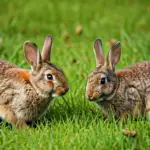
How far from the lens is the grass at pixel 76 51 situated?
5830 mm

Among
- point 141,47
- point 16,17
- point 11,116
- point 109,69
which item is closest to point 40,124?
point 11,116

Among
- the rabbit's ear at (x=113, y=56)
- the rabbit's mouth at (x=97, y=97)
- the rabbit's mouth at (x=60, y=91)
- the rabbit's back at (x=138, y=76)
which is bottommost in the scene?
the rabbit's mouth at (x=97, y=97)

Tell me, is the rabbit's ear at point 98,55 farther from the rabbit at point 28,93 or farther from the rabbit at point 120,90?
the rabbit at point 28,93

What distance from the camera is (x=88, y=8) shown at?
45.8 feet

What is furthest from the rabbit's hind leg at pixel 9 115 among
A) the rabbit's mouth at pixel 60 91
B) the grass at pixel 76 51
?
the rabbit's mouth at pixel 60 91

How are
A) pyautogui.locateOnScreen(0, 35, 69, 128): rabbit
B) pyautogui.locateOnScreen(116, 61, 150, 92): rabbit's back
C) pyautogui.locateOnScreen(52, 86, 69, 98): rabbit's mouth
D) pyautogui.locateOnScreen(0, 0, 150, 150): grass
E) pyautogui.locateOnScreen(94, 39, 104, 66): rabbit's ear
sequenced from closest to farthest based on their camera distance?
1. pyautogui.locateOnScreen(0, 0, 150, 150): grass
2. pyautogui.locateOnScreen(52, 86, 69, 98): rabbit's mouth
3. pyautogui.locateOnScreen(0, 35, 69, 128): rabbit
4. pyautogui.locateOnScreen(116, 61, 150, 92): rabbit's back
5. pyautogui.locateOnScreen(94, 39, 104, 66): rabbit's ear

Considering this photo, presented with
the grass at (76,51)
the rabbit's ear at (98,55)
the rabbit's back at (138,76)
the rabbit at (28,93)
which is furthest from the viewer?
the rabbit's ear at (98,55)

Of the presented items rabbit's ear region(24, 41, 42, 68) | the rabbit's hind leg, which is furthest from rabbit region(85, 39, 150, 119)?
the rabbit's hind leg

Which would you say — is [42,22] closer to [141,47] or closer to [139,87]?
[141,47]

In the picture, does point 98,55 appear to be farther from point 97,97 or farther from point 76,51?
point 76,51

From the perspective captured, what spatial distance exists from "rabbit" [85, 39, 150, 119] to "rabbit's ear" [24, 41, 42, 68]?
659 mm

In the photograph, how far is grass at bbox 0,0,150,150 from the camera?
5.83 m

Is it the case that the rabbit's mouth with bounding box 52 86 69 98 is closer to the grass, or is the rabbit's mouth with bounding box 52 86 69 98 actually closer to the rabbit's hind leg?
the grass

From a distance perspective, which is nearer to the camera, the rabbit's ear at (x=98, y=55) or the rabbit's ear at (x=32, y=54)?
the rabbit's ear at (x=32, y=54)
